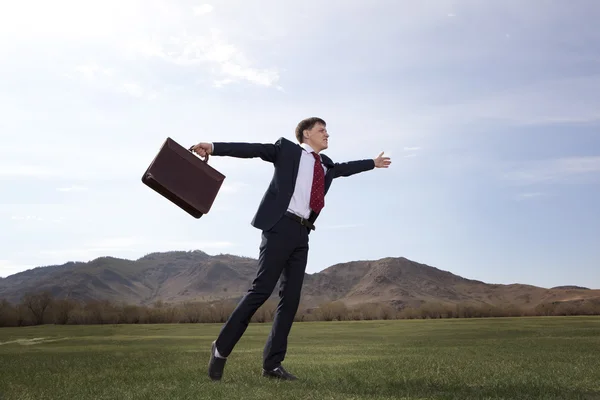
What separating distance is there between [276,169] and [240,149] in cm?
48

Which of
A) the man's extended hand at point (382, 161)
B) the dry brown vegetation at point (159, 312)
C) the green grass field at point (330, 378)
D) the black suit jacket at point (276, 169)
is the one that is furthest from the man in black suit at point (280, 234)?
the dry brown vegetation at point (159, 312)

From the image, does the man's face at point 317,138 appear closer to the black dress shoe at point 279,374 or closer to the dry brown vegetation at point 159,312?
the black dress shoe at point 279,374

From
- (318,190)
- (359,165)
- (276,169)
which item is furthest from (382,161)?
(276,169)

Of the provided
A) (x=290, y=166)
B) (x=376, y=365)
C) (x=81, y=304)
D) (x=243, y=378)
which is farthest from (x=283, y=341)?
(x=81, y=304)

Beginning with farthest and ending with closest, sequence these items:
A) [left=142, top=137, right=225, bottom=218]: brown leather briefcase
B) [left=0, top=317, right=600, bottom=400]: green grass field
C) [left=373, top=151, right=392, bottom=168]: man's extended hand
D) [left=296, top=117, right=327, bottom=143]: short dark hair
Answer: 1. [left=373, top=151, right=392, bottom=168]: man's extended hand
2. [left=296, top=117, right=327, bottom=143]: short dark hair
3. [left=142, top=137, right=225, bottom=218]: brown leather briefcase
4. [left=0, top=317, right=600, bottom=400]: green grass field

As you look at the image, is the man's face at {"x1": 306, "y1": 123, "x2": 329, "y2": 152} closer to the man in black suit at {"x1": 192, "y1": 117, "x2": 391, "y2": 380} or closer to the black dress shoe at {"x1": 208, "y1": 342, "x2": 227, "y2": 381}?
the man in black suit at {"x1": 192, "y1": 117, "x2": 391, "y2": 380}

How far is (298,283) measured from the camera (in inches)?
249

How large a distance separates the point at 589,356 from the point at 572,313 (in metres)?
20.9

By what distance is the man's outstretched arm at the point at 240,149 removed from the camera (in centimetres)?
620

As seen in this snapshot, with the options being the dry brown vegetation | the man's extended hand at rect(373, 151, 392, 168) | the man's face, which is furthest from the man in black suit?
the dry brown vegetation

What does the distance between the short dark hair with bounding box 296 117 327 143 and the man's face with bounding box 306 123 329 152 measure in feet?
0.19

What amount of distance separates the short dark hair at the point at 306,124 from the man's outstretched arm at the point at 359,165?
0.59m

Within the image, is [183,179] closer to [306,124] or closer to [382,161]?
[306,124]

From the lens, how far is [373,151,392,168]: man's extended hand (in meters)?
7.62
